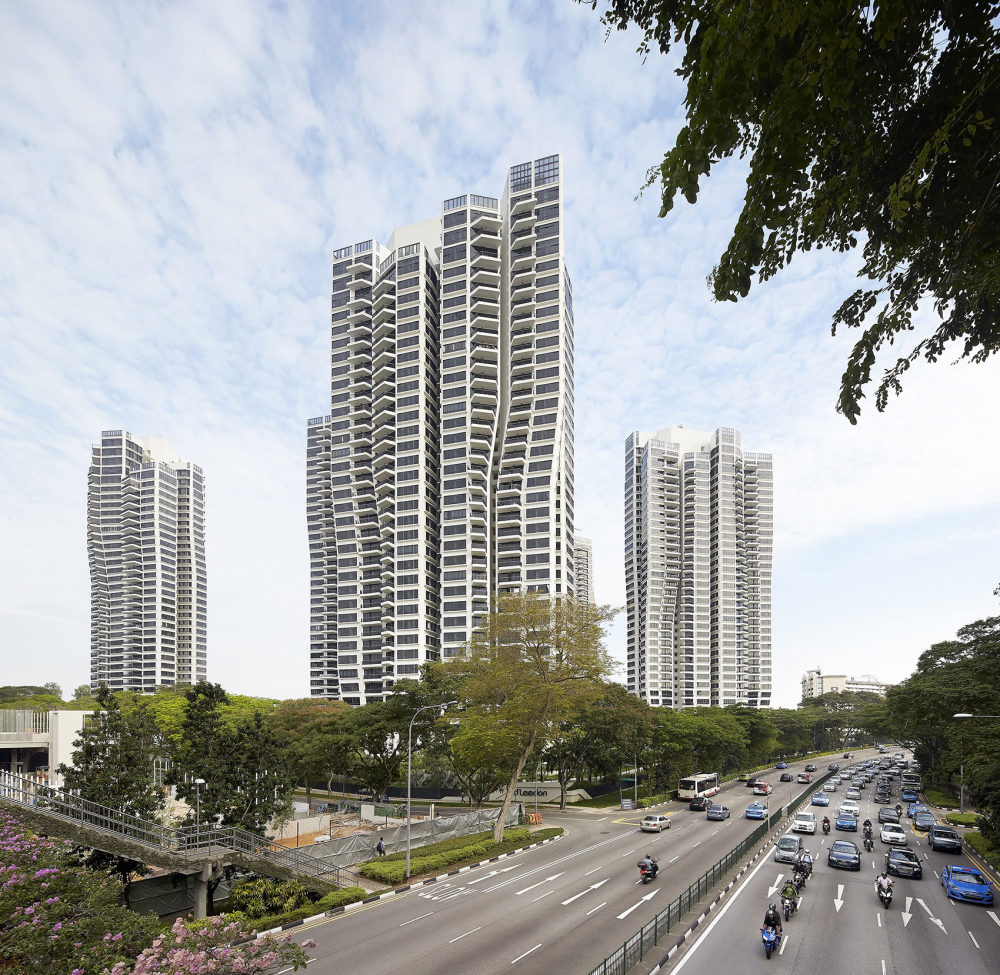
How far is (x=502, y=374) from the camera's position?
94.2 metres

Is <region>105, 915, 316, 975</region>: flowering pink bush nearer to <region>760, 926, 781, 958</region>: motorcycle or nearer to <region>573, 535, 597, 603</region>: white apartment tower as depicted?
<region>760, 926, 781, 958</region>: motorcycle

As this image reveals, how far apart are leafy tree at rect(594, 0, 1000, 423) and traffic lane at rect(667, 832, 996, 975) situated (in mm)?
20106

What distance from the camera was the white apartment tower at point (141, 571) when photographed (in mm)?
143875

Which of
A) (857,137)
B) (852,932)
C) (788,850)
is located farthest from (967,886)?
(857,137)

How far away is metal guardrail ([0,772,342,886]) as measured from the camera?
23.8m

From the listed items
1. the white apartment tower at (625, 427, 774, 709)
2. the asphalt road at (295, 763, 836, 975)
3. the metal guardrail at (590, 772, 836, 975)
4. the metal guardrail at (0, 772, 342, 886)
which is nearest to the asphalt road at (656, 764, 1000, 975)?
the metal guardrail at (590, 772, 836, 975)

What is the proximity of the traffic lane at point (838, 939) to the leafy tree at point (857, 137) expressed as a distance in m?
20.1

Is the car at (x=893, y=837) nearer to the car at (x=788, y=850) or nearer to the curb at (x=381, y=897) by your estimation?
the car at (x=788, y=850)

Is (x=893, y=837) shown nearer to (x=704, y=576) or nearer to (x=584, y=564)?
(x=704, y=576)

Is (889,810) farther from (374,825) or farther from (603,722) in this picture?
(374,825)

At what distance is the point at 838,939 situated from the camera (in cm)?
2147

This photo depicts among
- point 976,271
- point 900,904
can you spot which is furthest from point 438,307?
point 976,271

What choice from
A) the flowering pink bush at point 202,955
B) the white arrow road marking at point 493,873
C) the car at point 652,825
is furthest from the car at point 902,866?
the flowering pink bush at point 202,955

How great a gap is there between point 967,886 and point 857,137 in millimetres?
32871
